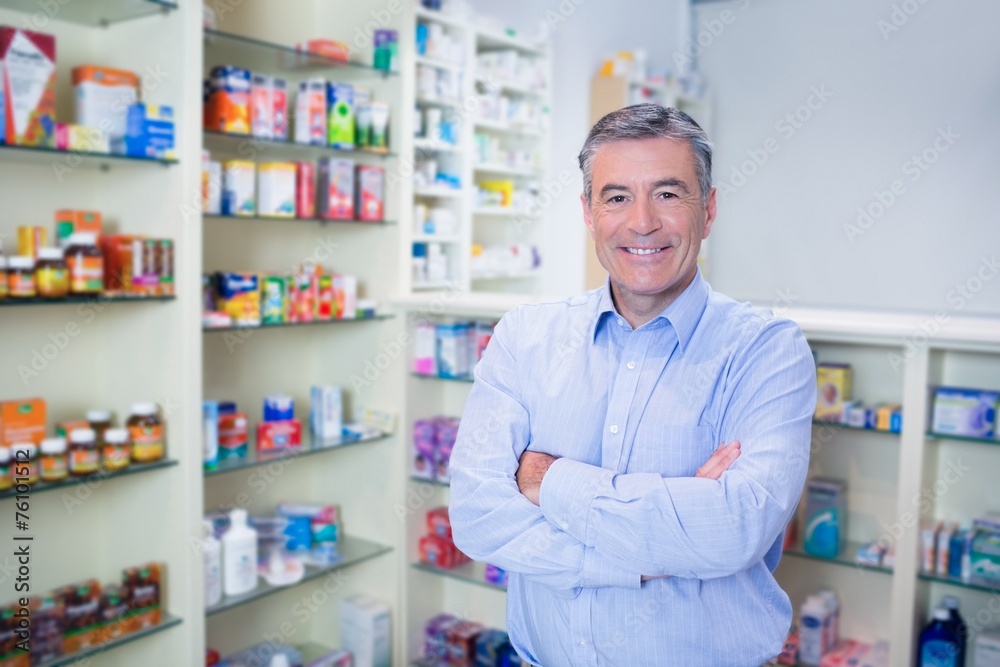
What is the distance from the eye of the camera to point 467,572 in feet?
12.0

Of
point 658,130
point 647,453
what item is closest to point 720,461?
point 647,453

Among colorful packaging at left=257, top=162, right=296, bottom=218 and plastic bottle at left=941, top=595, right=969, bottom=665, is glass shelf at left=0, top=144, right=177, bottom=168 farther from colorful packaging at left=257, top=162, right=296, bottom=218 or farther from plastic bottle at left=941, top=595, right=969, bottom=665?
plastic bottle at left=941, top=595, right=969, bottom=665

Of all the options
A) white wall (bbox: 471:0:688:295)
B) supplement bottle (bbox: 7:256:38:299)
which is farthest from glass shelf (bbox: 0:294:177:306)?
white wall (bbox: 471:0:688:295)

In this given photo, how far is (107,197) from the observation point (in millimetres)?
3012

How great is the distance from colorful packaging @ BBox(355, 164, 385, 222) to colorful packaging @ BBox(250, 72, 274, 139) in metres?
0.45

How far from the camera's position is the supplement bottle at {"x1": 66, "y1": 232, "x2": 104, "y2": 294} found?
2621mm

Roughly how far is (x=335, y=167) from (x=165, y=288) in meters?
0.87

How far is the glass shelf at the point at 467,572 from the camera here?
3547mm

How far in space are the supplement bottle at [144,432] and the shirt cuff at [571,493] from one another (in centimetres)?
164

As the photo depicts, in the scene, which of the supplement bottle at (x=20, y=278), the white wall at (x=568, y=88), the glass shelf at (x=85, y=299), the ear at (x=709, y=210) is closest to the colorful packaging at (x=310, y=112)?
the glass shelf at (x=85, y=299)

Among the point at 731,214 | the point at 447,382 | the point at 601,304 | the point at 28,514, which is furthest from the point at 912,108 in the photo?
the point at 28,514

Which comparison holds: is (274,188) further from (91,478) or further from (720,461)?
(720,461)

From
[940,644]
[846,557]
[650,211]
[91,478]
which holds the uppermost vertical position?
[650,211]

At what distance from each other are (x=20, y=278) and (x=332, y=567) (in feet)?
5.24
